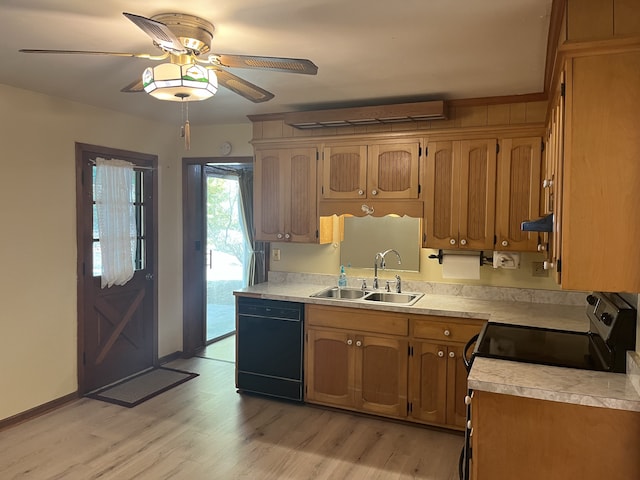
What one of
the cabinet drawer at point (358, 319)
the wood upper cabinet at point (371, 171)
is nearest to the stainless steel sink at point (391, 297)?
the cabinet drawer at point (358, 319)

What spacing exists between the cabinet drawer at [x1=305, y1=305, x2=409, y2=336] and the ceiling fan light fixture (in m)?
2.01

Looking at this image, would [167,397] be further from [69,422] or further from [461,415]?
[461,415]

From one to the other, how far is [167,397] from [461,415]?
2344mm

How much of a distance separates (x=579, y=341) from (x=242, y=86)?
2.22 meters

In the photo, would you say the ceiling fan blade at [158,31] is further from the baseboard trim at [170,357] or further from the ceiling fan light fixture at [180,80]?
the baseboard trim at [170,357]

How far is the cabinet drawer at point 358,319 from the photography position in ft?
11.3

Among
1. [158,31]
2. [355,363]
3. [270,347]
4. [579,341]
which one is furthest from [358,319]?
[158,31]

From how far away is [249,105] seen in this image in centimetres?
382

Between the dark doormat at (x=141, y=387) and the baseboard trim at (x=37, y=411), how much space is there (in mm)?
152

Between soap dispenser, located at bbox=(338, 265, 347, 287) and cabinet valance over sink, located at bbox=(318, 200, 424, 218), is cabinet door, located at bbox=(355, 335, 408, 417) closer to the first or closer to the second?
soap dispenser, located at bbox=(338, 265, 347, 287)

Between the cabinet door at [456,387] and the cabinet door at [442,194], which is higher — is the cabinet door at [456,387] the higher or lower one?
the lower one

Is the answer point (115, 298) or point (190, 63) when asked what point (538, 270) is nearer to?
point (190, 63)

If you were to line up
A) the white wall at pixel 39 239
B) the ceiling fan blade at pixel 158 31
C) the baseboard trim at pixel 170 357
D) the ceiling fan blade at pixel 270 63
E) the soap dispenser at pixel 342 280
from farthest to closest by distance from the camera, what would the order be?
the baseboard trim at pixel 170 357
the soap dispenser at pixel 342 280
the white wall at pixel 39 239
the ceiling fan blade at pixel 270 63
the ceiling fan blade at pixel 158 31

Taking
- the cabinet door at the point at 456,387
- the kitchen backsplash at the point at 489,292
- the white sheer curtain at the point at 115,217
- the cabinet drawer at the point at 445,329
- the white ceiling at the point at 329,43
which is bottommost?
the cabinet door at the point at 456,387
